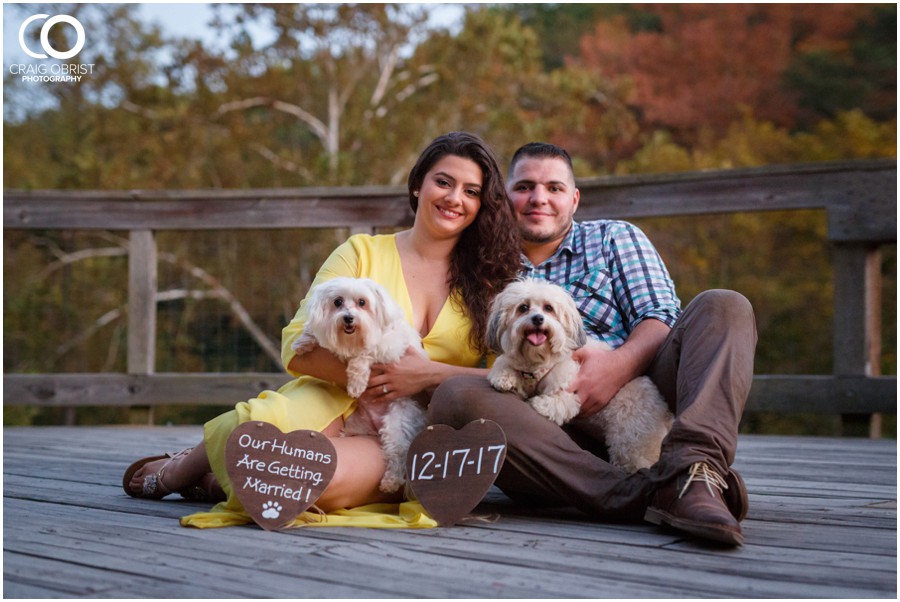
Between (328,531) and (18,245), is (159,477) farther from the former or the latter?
(18,245)

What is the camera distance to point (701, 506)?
88.0 inches

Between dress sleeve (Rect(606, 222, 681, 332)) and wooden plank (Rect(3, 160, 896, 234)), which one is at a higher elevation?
wooden plank (Rect(3, 160, 896, 234))

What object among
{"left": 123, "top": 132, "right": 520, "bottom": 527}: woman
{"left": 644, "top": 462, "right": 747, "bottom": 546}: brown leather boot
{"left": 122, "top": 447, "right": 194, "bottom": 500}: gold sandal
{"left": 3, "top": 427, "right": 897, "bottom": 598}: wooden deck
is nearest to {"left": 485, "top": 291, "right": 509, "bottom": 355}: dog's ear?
{"left": 123, "top": 132, "right": 520, "bottom": 527}: woman

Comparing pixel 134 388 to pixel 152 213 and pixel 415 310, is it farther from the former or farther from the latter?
pixel 415 310

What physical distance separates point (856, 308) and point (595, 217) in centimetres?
128

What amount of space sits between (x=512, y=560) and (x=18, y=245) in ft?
25.9

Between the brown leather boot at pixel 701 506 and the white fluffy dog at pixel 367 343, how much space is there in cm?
77

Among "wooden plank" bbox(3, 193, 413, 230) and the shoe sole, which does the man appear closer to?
the shoe sole

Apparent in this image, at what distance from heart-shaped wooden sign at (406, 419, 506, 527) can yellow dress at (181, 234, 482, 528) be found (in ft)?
0.19

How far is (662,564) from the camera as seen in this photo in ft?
6.68

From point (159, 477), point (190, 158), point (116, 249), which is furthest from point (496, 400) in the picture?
point (190, 158)

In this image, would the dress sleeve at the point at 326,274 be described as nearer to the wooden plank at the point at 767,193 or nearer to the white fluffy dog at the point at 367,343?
the white fluffy dog at the point at 367,343

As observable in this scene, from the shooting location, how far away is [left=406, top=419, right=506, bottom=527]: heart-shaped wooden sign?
2.49 m

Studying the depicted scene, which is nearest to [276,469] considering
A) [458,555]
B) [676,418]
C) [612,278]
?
[458,555]
